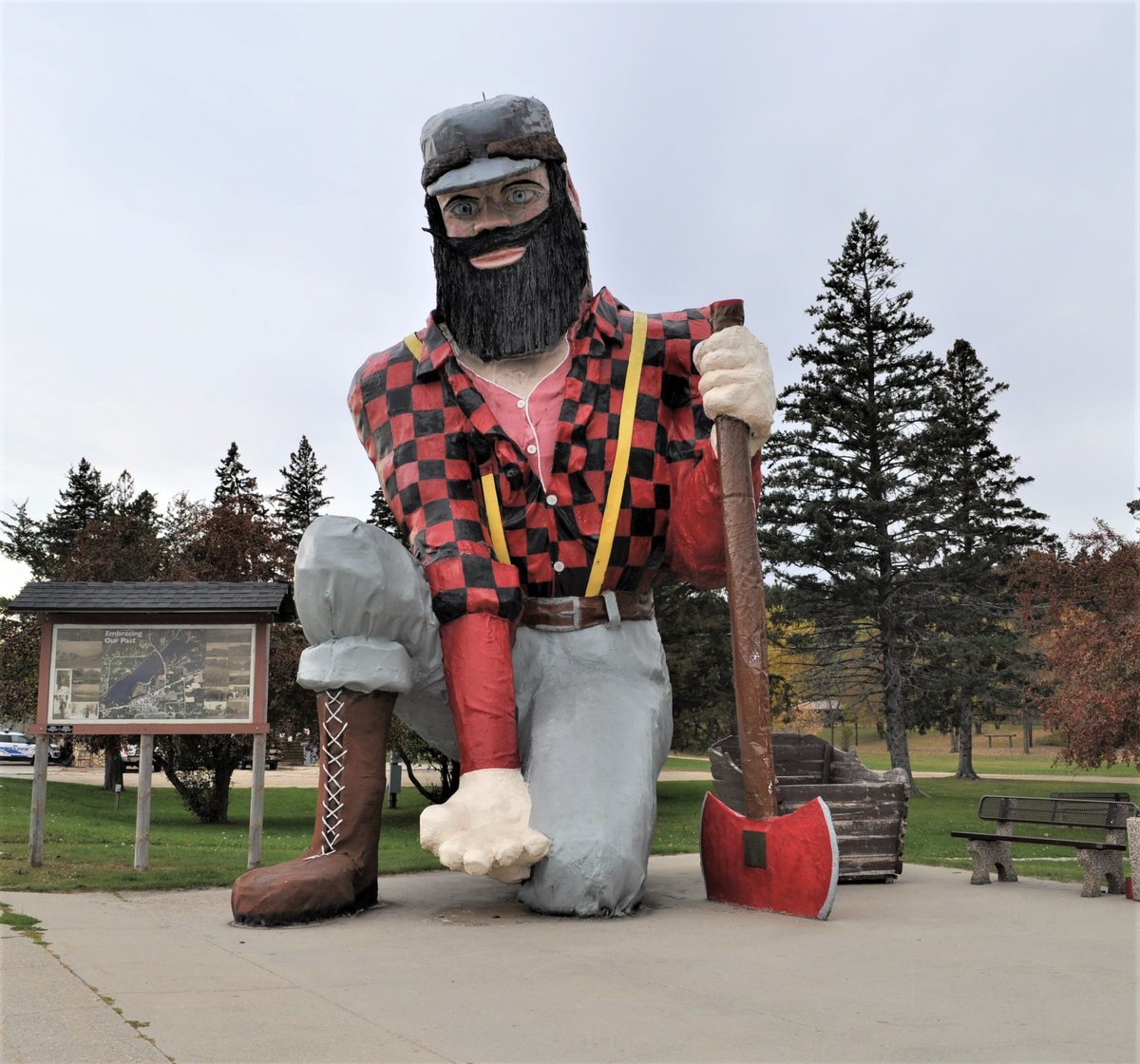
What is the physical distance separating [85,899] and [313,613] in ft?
6.05

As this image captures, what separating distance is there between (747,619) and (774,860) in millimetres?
930

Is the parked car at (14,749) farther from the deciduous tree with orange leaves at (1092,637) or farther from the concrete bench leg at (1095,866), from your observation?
the concrete bench leg at (1095,866)

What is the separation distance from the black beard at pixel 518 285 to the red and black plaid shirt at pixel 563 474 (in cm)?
13

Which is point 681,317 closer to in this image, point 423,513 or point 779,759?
point 423,513

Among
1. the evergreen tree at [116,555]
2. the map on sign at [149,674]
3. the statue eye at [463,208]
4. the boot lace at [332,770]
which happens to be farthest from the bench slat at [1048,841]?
the evergreen tree at [116,555]

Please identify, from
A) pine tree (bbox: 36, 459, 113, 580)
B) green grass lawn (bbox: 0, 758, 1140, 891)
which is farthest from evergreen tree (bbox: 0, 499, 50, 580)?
green grass lawn (bbox: 0, 758, 1140, 891)

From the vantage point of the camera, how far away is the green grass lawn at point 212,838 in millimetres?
6070

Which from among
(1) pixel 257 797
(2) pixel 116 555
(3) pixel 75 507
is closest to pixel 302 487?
(3) pixel 75 507

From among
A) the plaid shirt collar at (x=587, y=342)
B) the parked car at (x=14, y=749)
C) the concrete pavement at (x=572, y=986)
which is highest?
the plaid shirt collar at (x=587, y=342)

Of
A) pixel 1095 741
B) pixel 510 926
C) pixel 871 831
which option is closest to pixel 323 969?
pixel 510 926

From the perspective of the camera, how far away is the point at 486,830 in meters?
4.18

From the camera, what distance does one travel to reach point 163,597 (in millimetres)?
7148

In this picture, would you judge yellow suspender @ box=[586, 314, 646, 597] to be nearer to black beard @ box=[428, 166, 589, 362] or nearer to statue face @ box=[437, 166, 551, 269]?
black beard @ box=[428, 166, 589, 362]

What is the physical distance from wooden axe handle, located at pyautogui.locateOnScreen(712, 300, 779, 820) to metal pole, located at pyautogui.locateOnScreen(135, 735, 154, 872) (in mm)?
3782
